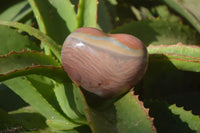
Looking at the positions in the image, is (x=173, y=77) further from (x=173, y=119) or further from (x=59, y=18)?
(x=59, y=18)

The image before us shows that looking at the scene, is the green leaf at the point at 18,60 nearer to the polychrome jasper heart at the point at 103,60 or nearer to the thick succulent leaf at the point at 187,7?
the polychrome jasper heart at the point at 103,60

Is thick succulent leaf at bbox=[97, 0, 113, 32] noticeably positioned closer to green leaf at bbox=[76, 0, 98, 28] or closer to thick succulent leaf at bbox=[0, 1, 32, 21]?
green leaf at bbox=[76, 0, 98, 28]

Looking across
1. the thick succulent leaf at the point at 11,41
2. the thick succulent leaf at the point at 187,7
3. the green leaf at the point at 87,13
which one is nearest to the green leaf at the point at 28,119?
the thick succulent leaf at the point at 11,41

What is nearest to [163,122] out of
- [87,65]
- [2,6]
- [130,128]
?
[130,128]

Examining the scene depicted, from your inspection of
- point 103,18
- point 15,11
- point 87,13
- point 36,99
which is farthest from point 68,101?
point 15,11

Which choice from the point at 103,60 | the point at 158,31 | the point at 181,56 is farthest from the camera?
the point at 158,31
